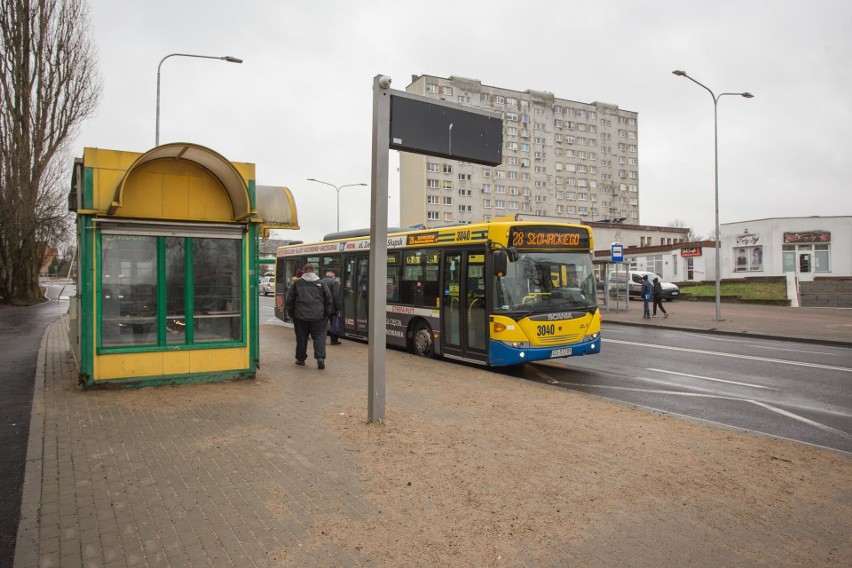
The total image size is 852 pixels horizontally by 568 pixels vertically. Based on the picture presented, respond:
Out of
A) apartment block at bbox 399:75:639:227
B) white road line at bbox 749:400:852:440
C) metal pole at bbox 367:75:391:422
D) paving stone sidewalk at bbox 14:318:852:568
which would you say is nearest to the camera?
paving stone sidewalk at bbox 14:318:852:568

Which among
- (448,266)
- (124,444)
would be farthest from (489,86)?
(124,444)

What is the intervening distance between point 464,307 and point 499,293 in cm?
98

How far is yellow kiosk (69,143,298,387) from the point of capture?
25.4 feet

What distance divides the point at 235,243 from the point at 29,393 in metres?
3.49

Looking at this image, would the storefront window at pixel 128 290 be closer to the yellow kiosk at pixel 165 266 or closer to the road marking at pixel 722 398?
the yellow kiosk at pixel 165 266

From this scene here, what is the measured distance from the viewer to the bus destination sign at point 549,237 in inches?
411

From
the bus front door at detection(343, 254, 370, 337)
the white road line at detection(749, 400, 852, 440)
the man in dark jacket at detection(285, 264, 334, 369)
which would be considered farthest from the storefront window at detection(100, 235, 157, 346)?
the white road line at detection(749, 400, 852, 440)

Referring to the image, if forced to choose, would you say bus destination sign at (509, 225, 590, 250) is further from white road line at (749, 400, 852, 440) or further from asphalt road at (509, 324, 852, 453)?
white road line at (749, 400, 852, 440)

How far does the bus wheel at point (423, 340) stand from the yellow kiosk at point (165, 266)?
4.21m

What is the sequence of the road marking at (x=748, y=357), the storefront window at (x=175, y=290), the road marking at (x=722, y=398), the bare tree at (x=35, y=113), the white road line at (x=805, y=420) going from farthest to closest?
the bare tree at (x=35, y=113), the road marking at (x=748, y=357), the storefront window at (x=175, y=290), the road marking at (x=722, y=398), the white road line at (x=805, y=420)

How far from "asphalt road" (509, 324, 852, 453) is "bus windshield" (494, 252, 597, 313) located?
1.34 meters

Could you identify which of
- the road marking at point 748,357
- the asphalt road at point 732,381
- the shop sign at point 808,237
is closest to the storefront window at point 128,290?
the asphalt road at point 732,381

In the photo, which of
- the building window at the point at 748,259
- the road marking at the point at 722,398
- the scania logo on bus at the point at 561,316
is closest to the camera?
the road marking at the point at 722,398

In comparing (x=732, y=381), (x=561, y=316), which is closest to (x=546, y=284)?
(x=561, y=316)
